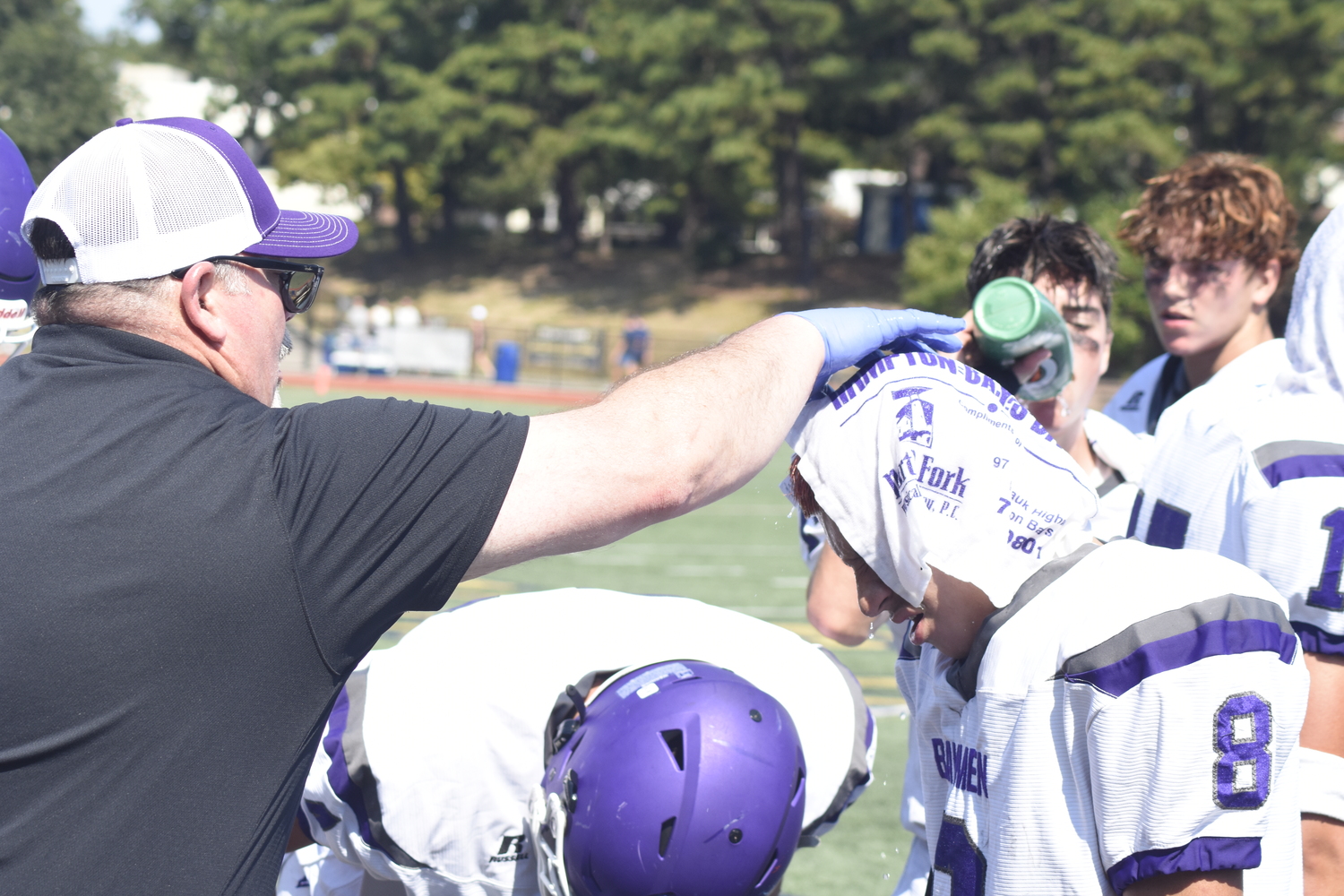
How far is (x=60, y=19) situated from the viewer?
50.0 metres

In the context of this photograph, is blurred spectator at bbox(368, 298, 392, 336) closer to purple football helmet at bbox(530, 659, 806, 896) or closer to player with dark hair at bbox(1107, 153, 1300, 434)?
player with dark hair at bbox(1107, 153, 1300, 434)

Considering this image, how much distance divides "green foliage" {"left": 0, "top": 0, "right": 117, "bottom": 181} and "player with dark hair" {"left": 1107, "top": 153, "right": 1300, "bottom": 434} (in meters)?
50.2

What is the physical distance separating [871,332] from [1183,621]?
705mm

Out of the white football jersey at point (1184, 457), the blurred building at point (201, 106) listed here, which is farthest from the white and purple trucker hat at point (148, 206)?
the blurred building at point (201, 106)

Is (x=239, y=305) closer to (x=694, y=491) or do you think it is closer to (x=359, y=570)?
(x=359, y=570)

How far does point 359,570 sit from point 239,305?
0.49m

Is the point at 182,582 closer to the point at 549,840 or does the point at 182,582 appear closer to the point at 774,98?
the point at 549,840

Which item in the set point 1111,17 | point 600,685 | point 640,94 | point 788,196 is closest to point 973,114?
point 1111,17

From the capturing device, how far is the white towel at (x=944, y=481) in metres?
1.72

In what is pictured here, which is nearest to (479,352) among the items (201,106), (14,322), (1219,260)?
(1219,260)

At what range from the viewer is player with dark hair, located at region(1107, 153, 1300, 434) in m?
3.35

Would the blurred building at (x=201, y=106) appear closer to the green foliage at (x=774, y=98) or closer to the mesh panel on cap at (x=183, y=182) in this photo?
the green foliage at (x=774, y=98)

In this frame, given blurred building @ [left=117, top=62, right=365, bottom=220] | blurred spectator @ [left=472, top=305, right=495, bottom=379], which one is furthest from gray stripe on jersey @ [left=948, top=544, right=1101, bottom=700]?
blurred building @ [left=117, top=62, right=365, bottom=220]

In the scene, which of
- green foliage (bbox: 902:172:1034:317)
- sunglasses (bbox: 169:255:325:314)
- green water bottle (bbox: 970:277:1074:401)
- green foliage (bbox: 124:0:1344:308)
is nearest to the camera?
sunglasses (bbox: 169:255:325:314)
